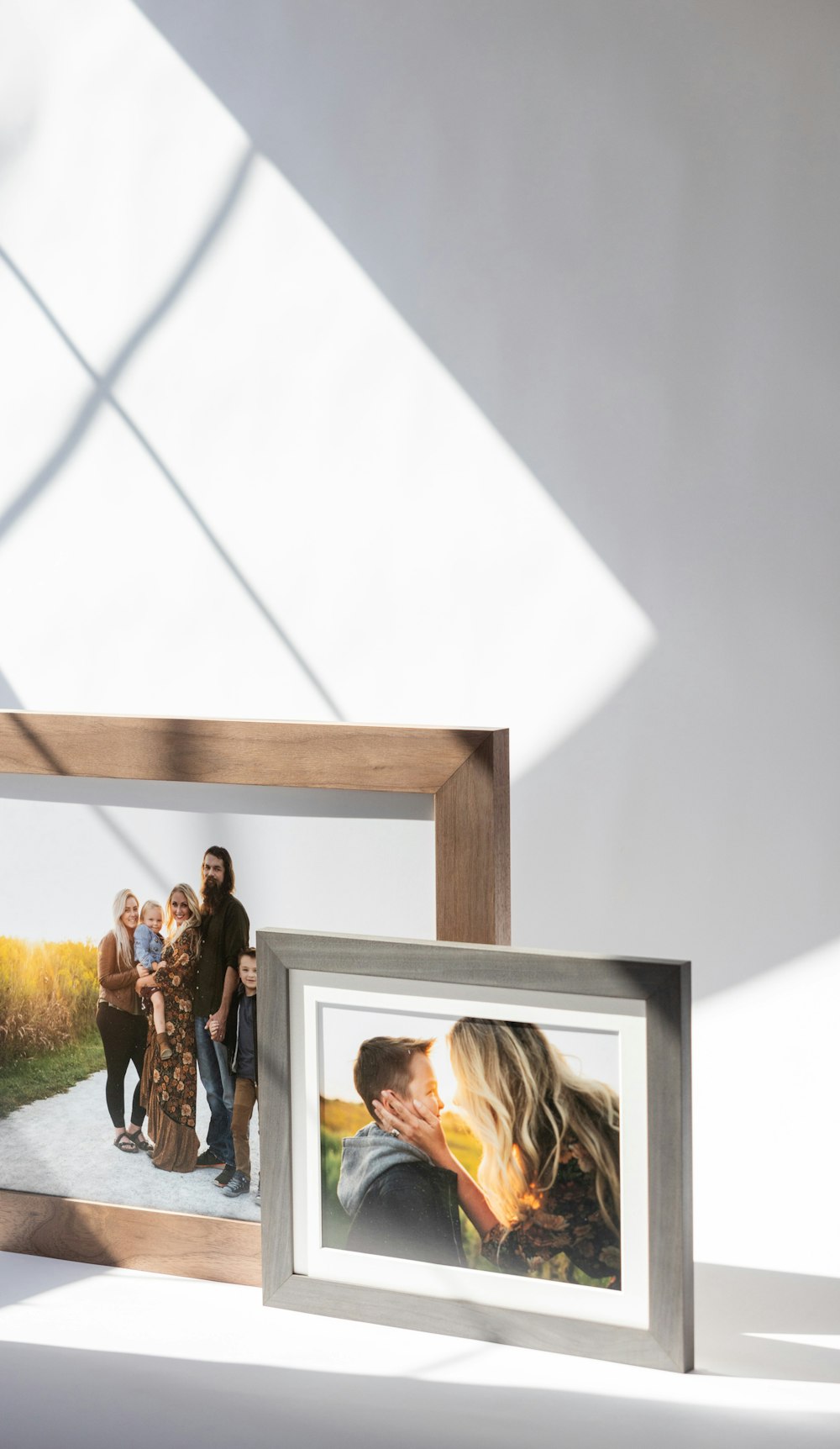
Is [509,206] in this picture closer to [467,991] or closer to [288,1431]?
[467,991]

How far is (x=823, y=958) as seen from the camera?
1.35 meters

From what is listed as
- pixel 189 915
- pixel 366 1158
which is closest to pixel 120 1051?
pixel 189 915

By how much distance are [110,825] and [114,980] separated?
0.13 m

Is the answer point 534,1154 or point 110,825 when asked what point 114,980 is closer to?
point 110,825

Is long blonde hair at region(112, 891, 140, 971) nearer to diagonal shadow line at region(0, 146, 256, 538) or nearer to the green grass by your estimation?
the green grass

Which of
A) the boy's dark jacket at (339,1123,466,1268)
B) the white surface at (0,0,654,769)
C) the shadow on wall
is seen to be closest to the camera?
the boy's dark jacket at (339,1123,466,1268)

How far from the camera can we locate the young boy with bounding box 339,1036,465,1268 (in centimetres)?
104

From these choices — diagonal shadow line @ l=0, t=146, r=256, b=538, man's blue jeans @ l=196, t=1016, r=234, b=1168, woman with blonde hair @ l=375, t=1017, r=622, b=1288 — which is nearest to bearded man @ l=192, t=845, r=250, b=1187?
man's blue jeans @ l=196, t=1016, r=234, b=1168

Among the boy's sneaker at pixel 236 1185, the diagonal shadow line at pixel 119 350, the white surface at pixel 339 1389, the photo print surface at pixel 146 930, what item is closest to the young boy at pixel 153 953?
the photo print surface at pixel 146 930

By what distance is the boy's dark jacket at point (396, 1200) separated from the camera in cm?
104

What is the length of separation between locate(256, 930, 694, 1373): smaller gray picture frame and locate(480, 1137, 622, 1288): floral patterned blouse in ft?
0.10

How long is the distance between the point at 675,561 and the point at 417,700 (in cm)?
30

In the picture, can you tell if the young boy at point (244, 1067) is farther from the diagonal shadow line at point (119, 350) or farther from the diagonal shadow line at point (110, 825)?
the diagonal shadow line at point (119, 350)

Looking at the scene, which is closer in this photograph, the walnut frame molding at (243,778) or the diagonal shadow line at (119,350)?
the walnut frame molding at (243,778)
